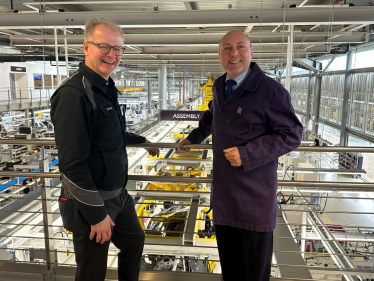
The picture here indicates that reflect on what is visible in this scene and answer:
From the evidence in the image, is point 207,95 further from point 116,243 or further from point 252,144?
point 252,144

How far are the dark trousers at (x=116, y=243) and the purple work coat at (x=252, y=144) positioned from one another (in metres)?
0.42

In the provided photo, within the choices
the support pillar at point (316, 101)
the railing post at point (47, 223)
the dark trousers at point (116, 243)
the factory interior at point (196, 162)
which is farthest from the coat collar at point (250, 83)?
the support pillar at point (316, 101)

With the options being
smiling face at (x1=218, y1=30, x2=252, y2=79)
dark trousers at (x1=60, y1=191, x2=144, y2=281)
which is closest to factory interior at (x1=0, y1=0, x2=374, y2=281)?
dark trousers at (x1=60, y1=191, x2=144, y2=281)

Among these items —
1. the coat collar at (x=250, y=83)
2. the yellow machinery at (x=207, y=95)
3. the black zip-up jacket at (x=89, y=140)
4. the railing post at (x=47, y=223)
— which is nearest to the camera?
the black zip-up jacket at (x=89, y=140)

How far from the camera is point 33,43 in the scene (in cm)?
736

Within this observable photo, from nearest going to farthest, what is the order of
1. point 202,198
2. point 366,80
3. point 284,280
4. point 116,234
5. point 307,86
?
point 116,234 → point 284,280 → point 202,198 → point 366,80 → point 307,86

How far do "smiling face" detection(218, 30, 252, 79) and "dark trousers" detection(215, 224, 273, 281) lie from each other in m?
0.66

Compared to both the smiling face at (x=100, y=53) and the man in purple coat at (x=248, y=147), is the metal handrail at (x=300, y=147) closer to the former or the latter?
the man in purple coat at (x=248, y=147)

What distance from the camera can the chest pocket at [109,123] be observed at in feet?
3.86

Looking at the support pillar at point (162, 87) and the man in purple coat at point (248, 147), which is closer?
the man in purple coat at point (248, 147)

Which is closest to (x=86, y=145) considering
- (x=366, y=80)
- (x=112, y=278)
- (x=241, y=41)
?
(x=241, y=41)

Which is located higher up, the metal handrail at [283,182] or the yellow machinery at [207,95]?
the yellow machinery at [207,95]

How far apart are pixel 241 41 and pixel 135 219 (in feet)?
3.08

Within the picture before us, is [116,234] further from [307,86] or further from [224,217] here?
[307,86]
